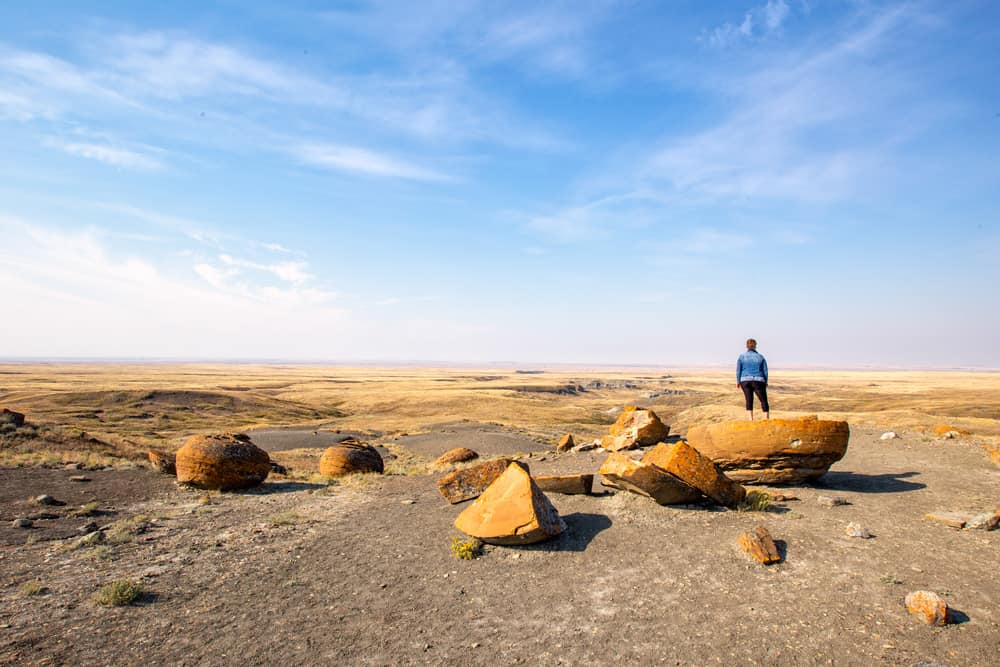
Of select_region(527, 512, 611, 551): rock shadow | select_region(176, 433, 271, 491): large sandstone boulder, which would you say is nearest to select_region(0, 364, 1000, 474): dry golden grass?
select_region(176, 433, 271, 491): large sandstone boulder

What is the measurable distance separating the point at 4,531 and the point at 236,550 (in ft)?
19.2

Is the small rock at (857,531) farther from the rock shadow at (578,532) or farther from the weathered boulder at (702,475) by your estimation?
the rock shadow at (578,532)

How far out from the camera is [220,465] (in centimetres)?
1669

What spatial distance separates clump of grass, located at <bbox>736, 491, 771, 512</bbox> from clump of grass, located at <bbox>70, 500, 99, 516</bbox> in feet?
53.4

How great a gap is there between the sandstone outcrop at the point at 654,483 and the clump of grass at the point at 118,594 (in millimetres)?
9261

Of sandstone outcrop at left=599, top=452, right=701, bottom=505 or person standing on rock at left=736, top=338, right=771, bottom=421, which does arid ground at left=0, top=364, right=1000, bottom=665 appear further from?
person standing on rock at left=736, top=338, right=771, bottom=421

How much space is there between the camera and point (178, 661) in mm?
6293

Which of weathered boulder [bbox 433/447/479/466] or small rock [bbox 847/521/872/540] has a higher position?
small rock [bbox 847/521/872/540]

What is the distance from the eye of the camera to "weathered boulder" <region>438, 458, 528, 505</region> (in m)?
13.3

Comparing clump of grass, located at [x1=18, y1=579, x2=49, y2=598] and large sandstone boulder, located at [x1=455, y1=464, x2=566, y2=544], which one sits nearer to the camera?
clump of grass, located at [x1=18, y1=579, x2=49, y2=598]

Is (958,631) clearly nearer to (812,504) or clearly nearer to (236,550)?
(812,504)

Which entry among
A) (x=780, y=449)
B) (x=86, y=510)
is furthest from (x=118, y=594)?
(x=780, y=449)

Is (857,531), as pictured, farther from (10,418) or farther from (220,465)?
(10,418)

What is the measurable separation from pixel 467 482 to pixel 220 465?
894cm
